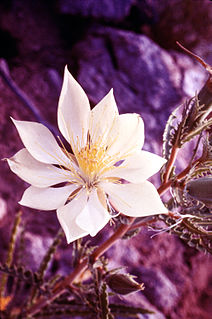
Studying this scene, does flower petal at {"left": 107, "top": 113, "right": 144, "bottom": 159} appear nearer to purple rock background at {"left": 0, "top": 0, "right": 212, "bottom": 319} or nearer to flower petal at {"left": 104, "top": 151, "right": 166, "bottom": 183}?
flower petal at {"left": 104, "top": 151, "right": 166, "bottom": 183}

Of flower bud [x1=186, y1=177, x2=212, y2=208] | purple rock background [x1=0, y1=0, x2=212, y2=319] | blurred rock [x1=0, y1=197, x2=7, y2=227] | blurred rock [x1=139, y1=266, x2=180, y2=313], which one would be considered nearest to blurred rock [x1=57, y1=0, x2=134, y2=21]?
purple rock background [x1=0, y1=0, x2=212, y2=319]

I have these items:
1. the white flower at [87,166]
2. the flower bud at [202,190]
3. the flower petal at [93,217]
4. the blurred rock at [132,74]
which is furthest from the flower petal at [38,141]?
the blurred rock at [132,74]

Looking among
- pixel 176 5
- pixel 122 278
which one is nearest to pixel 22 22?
pixel 176 5

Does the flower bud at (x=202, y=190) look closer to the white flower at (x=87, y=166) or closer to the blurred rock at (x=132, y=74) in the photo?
the white flower at (x=87, y=166)

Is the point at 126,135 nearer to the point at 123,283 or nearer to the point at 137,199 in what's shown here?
the point at 137,199

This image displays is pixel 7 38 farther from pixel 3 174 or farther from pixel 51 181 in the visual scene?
pixel 51 181
